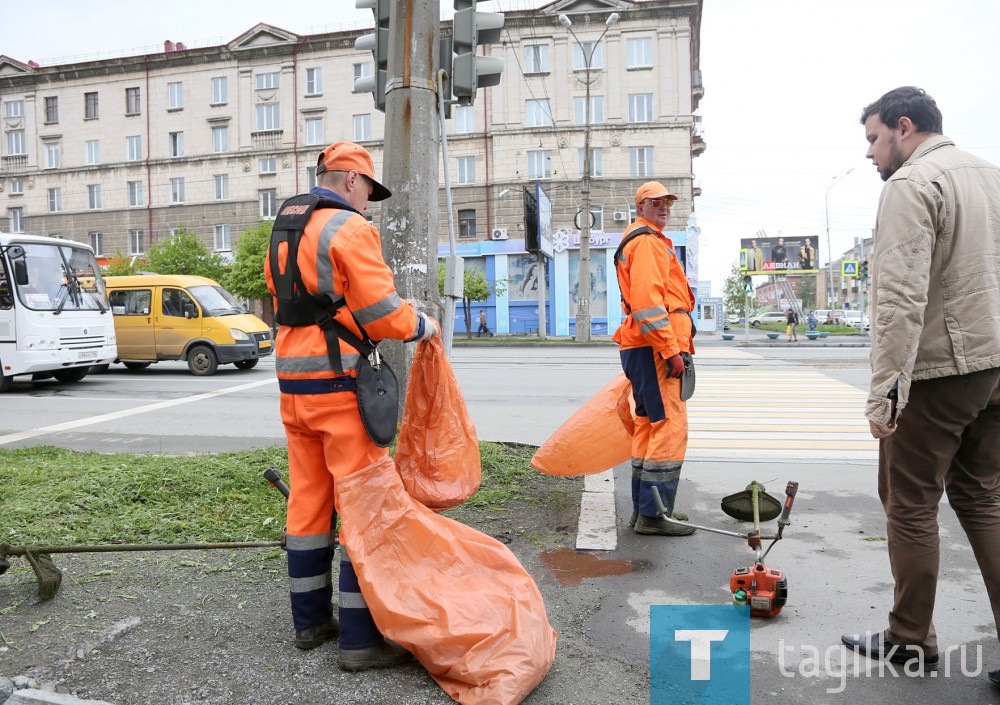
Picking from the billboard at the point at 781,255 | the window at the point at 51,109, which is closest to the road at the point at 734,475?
the billboard at the point at 781,255

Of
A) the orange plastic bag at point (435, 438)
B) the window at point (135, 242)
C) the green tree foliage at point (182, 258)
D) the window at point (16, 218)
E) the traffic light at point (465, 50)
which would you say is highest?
the window at point (16, 218)

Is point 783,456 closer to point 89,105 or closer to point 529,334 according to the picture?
point 529,334

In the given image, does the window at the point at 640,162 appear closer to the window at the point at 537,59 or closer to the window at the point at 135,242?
the window at the point at 537,59

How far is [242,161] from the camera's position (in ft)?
133

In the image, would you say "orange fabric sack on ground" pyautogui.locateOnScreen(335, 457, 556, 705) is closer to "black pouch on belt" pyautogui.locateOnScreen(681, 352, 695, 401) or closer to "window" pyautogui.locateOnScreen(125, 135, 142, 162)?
"black pouch on belt" pyautogui.locateOnScreen(681, 352, 695, 401)

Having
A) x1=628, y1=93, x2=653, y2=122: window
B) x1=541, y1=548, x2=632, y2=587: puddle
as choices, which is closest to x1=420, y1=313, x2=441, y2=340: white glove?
x1=541, y1=548, x2=632, y2=587: puddle

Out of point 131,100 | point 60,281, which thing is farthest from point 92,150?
point 60,281

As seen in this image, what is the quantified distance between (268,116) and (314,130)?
257cm

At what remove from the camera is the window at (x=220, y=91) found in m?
40.9

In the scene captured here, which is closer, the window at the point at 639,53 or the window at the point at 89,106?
the window at the point at 639,53

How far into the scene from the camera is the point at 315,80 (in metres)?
39.8

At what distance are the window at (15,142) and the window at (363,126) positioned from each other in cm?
1939

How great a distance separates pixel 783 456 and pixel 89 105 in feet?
150

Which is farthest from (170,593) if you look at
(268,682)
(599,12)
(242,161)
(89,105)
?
(89,105)
